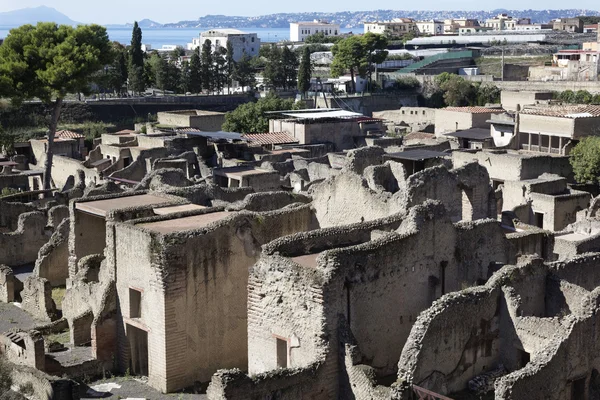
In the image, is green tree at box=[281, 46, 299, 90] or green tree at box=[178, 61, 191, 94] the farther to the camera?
green tree at box=[281, 46, 299, 90]

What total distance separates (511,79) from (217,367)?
70.9 meters

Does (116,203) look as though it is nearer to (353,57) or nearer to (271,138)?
(271,138)

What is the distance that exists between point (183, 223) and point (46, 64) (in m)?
22.0

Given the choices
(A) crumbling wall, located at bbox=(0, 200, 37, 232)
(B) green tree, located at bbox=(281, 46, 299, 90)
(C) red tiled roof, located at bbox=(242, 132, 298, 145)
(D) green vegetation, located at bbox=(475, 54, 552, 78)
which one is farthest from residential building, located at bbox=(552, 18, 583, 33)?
(A) crumbling wall, located at bbox=(0, 200, 37, 232)

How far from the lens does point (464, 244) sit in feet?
64.0

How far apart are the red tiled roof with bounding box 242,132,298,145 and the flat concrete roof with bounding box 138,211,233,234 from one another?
72.1ft

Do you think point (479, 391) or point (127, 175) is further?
point (127, 175)

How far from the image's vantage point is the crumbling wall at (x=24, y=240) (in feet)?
95.2

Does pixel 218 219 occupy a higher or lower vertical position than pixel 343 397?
higher

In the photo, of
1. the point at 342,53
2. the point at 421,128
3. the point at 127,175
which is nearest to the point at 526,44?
the point at 342,53

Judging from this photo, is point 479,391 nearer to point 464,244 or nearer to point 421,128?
point 464,244

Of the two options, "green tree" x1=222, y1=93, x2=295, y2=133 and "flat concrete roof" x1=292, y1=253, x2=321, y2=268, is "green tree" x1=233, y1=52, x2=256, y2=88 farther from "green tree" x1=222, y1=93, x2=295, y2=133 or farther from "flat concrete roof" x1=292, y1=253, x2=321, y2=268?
"flat concrete roof" x1=292, y1=253, x2=321, y2=268

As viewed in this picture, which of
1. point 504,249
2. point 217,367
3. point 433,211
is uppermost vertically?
point 433,211

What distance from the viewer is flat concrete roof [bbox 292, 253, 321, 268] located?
55.3ft
